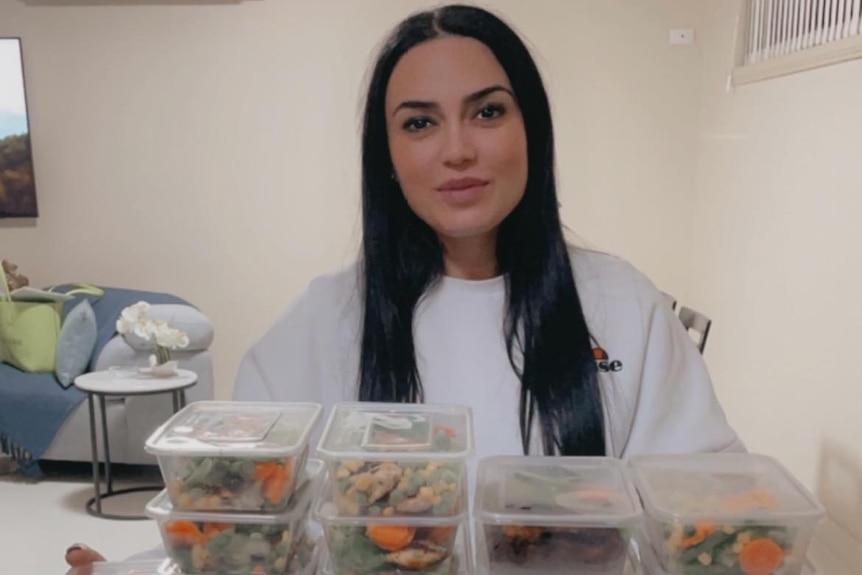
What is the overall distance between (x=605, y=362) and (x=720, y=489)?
0.43 metres

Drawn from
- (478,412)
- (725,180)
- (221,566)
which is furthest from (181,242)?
(221,566)

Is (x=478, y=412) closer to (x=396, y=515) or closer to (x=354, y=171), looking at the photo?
(x=396, y=515)

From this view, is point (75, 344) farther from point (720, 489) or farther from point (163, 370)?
point (720, 489)

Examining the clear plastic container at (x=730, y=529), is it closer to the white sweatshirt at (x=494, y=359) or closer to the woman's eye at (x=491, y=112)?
the white sweatshirt at (x=494, y=359)

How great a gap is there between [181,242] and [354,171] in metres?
1.02

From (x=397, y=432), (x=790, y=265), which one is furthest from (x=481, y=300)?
(x=790, y=265)

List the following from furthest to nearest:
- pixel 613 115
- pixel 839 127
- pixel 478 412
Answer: pixel 613 115
pixel 839 127
pixel 478 412

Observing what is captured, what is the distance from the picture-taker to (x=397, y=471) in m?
0.72

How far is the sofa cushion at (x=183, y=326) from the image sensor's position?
364 cm

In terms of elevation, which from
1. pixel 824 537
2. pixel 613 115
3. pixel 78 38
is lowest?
pixel 824 537

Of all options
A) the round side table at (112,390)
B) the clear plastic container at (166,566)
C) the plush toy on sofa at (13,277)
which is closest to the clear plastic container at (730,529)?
the clear plastic container at (166,566)

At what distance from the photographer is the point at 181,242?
426cm

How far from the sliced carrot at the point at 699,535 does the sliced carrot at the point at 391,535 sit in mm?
237

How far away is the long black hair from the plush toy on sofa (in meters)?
3.41
